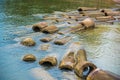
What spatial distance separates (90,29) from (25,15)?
8458 millimetres

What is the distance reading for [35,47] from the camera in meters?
21.7

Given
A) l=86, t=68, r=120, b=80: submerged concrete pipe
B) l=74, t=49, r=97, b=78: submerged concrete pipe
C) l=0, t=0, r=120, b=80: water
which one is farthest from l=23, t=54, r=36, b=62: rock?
l=86, t=68, r=120, b=80: submerged concrete pipe

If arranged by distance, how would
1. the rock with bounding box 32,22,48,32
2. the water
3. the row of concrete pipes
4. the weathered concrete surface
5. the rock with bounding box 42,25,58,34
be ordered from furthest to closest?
the rock with bounding box 32,22,48,32, the rock with bounding box 42,25,58,34, the water, the weathered concrete surface, the row of concrete pipes

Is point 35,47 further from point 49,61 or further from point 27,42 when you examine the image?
point 49,61

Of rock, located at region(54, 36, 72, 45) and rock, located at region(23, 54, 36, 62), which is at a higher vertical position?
rock, located at region(23, 54, 36, 62)

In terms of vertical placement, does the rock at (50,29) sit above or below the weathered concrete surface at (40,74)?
above

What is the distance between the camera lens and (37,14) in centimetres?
3419

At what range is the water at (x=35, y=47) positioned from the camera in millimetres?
17078

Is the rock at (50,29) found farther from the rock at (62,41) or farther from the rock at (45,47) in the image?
the rock at (45,47)

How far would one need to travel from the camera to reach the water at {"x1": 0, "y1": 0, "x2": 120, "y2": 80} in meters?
17.1

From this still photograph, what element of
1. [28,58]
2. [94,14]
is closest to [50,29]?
[28,58]

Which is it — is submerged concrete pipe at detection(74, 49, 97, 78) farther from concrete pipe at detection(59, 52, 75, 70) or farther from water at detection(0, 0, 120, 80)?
water at detection(0, 0, 120, 80)

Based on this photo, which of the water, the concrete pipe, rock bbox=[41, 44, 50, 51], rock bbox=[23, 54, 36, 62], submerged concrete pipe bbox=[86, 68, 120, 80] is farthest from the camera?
rock bbox=[41, 44, 50, 51]

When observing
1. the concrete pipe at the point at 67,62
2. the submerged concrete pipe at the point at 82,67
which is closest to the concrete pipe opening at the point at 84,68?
the submerged concrete pipe at the point at 82,67
